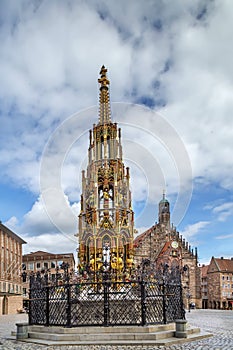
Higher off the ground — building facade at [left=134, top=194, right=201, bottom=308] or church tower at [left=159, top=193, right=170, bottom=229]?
church tower at [left=159, top=193, right=170, bottom=229]

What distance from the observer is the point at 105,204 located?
25609mm

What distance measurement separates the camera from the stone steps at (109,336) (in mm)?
15464

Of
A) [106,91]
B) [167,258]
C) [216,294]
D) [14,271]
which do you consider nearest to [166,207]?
[167,258]

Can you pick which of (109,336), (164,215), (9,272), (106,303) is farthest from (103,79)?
(164,215)

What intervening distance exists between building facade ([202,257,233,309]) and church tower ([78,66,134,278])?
78.9m

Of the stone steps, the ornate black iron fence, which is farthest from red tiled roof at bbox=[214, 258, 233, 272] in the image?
the stone steps

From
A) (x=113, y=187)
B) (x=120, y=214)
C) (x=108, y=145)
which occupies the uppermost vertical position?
(x=108, y=145)

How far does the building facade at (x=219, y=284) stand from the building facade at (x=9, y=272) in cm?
5054

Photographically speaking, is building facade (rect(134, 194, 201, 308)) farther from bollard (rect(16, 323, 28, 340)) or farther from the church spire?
bollard (rect(16, 323, 28, 340))

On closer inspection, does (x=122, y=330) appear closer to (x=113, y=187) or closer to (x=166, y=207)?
(x=113, y=187)

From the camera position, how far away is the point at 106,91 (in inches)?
1114

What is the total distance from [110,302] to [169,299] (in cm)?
276

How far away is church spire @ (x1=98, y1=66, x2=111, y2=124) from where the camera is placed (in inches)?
1096

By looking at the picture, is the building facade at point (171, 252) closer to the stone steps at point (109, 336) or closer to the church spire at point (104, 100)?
the church spire at point (104, 100)
